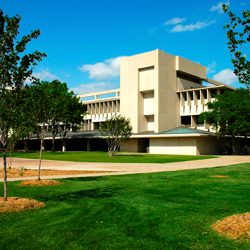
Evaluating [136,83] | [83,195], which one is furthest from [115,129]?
[83,195]

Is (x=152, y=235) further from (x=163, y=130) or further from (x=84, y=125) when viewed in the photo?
(x=84, y=125)

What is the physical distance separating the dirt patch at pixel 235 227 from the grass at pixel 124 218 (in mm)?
216

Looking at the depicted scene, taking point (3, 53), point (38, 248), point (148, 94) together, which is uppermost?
point (148, 94)

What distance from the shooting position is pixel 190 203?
11.4m

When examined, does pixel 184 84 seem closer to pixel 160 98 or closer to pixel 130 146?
pixel 160 98

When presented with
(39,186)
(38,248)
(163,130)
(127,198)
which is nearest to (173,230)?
(38,248)

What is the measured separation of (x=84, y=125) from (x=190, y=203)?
81301 mm

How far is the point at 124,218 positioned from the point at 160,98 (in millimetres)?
60547

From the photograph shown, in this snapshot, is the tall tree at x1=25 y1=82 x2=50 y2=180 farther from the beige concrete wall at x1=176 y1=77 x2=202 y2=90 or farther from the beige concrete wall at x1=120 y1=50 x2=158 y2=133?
the beige concrete wall at x1=176 y1=77 x2=202 y2=90

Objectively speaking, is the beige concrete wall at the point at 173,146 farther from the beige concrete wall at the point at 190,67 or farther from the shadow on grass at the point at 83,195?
the shadow on grass at the point at 83,195

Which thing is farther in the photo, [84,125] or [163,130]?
[84,125]

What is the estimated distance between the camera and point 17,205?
1048 centimetres

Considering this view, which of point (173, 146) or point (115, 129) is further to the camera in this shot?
point (173, 146)

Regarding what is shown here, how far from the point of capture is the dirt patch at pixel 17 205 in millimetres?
10125
